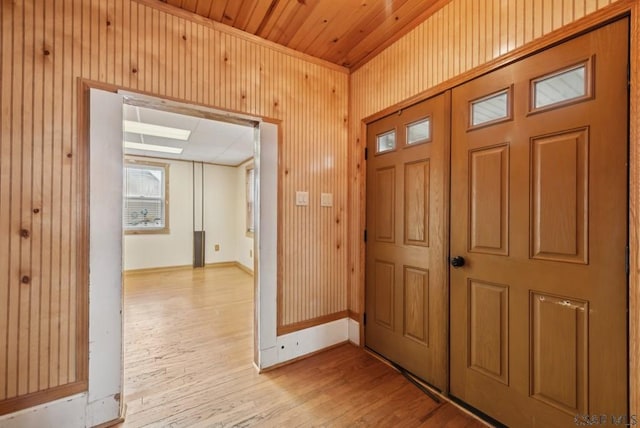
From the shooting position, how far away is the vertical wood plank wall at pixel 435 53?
1419mm

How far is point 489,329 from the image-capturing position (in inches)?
65.1

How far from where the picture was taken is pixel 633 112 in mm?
1146

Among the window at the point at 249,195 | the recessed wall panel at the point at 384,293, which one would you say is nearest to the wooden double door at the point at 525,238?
the recessed wall panel at the point at 384,293

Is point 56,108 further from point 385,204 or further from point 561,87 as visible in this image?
point 561,87

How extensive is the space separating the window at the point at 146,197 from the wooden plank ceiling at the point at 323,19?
465 centimetres

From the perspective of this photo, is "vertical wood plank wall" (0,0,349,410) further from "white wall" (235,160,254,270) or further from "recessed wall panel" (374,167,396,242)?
"white wall" (235,160,254,270)

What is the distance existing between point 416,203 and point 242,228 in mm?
4951

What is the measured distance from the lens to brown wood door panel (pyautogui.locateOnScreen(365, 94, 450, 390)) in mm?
1909

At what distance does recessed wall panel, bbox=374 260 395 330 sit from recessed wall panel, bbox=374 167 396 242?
0.25 metres

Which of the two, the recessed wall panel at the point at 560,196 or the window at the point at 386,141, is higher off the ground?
the window at the point at 386,141

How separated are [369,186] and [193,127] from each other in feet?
8.79

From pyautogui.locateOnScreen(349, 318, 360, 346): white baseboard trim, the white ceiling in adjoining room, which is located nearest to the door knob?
pyautogui.locateOnScreen(349, 318, 360, 346): white baseboard trim

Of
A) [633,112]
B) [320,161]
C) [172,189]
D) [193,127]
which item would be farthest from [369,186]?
[172,189]

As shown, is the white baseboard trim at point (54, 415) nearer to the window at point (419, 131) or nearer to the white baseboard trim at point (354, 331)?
the white baseboard trim at point (354, 331)
